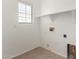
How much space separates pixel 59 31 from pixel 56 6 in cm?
100

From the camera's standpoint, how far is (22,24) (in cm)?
406

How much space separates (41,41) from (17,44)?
150 cm

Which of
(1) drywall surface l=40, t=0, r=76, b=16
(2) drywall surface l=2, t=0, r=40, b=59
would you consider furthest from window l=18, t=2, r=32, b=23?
(1) drywall surface l=40, t=0, r=76, b=16

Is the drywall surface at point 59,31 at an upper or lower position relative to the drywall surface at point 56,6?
lower

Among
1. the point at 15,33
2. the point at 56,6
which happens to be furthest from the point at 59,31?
the point at 15,33

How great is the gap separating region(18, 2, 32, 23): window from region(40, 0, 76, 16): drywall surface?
73 cm

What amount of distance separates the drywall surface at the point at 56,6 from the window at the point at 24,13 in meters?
0.73

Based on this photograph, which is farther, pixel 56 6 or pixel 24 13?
pixel 24 13

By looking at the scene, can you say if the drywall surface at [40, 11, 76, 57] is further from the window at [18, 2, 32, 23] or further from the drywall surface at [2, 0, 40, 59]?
the window at [18, 2, 32, 23]

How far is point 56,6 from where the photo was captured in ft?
12.5

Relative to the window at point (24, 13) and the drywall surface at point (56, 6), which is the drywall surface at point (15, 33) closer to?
the window at point (24, 13)

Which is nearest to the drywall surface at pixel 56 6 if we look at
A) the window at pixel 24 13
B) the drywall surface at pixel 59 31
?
the drywall surface at pixel 59 31

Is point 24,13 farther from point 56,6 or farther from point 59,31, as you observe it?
point 59,31

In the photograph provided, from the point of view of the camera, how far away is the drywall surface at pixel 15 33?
324 centimetres
